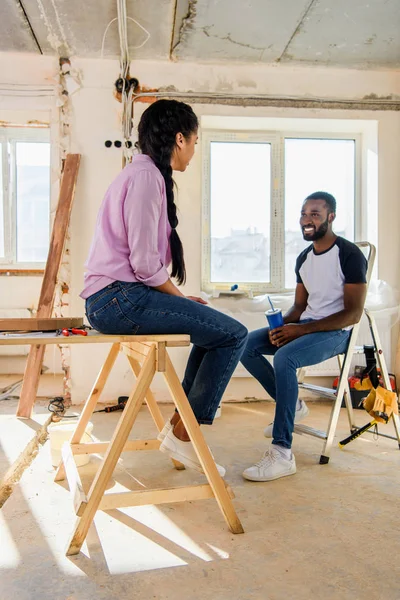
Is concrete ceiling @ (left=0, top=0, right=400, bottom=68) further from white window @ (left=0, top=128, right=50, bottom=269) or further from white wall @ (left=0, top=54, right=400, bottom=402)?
white window @ (left=0, top=128, right=50, bottom=269)

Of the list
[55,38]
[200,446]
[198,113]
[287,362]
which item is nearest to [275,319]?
[287,362]

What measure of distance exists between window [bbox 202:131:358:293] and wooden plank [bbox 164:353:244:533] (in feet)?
7.70

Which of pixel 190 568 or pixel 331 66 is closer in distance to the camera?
pixel 190 568

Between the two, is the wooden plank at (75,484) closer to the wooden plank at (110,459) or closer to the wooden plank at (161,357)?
the wooden plank at (110,459)

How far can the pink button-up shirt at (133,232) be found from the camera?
160 centimetres

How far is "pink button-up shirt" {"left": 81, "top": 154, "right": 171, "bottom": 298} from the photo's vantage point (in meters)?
1.60

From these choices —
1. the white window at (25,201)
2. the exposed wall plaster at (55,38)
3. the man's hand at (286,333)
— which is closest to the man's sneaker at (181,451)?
the man's hand at (286,333)

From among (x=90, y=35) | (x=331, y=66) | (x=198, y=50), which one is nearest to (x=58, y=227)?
(x=90, y=35)

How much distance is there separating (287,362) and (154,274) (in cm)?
85

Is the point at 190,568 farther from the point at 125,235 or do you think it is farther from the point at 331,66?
the point at 331,66

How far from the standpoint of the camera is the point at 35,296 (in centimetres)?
479

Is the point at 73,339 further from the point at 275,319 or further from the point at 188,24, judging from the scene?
the point at 188,24

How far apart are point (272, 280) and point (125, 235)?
243cm

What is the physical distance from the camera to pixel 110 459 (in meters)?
1.52
